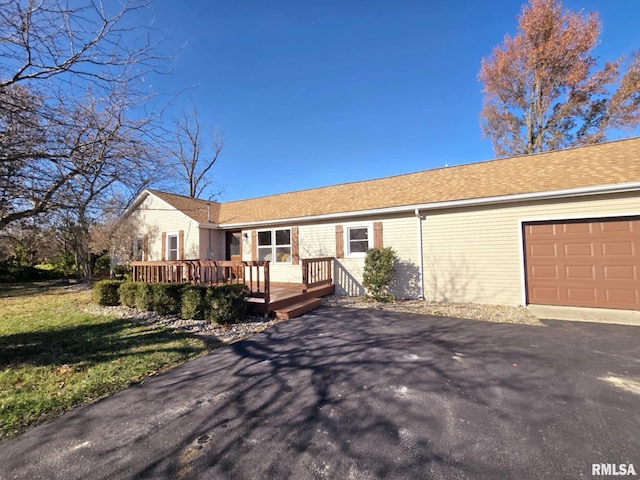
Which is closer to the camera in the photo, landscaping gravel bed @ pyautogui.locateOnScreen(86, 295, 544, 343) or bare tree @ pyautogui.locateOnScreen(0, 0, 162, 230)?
bare tree @ pyautogui.locateOnScreen(0, 0, 162, 230)

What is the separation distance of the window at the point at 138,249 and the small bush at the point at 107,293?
18.5ft

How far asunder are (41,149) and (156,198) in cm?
1132

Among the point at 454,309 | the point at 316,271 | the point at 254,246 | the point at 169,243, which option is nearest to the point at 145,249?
the point at 169,243

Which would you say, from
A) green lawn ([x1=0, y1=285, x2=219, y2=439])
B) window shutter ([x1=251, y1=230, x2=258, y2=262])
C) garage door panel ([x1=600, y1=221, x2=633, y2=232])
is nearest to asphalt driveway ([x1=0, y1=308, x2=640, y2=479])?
green lawn ([x1=0, y1=285, x2=219, y2=439])

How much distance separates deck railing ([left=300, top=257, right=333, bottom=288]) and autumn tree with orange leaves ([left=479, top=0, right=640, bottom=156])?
14805mm

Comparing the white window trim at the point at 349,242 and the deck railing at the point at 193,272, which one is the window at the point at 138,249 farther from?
the white window trim at the point at 349,242

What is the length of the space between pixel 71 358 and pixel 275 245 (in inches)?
290

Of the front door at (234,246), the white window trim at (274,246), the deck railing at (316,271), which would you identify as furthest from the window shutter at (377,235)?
the front door at (234,246)

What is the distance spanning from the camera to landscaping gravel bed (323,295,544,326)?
6.00m

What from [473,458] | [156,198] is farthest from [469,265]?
[156,198]

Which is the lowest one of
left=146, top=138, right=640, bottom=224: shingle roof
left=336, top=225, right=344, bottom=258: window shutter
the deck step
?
the deck step

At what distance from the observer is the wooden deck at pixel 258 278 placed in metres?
6.60

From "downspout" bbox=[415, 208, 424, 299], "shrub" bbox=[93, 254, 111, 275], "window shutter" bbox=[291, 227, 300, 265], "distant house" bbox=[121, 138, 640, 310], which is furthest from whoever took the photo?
"shrub" bbox=[93, 254, 111, 275]

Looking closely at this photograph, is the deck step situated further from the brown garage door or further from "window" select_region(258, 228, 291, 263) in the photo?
the brown garage door
